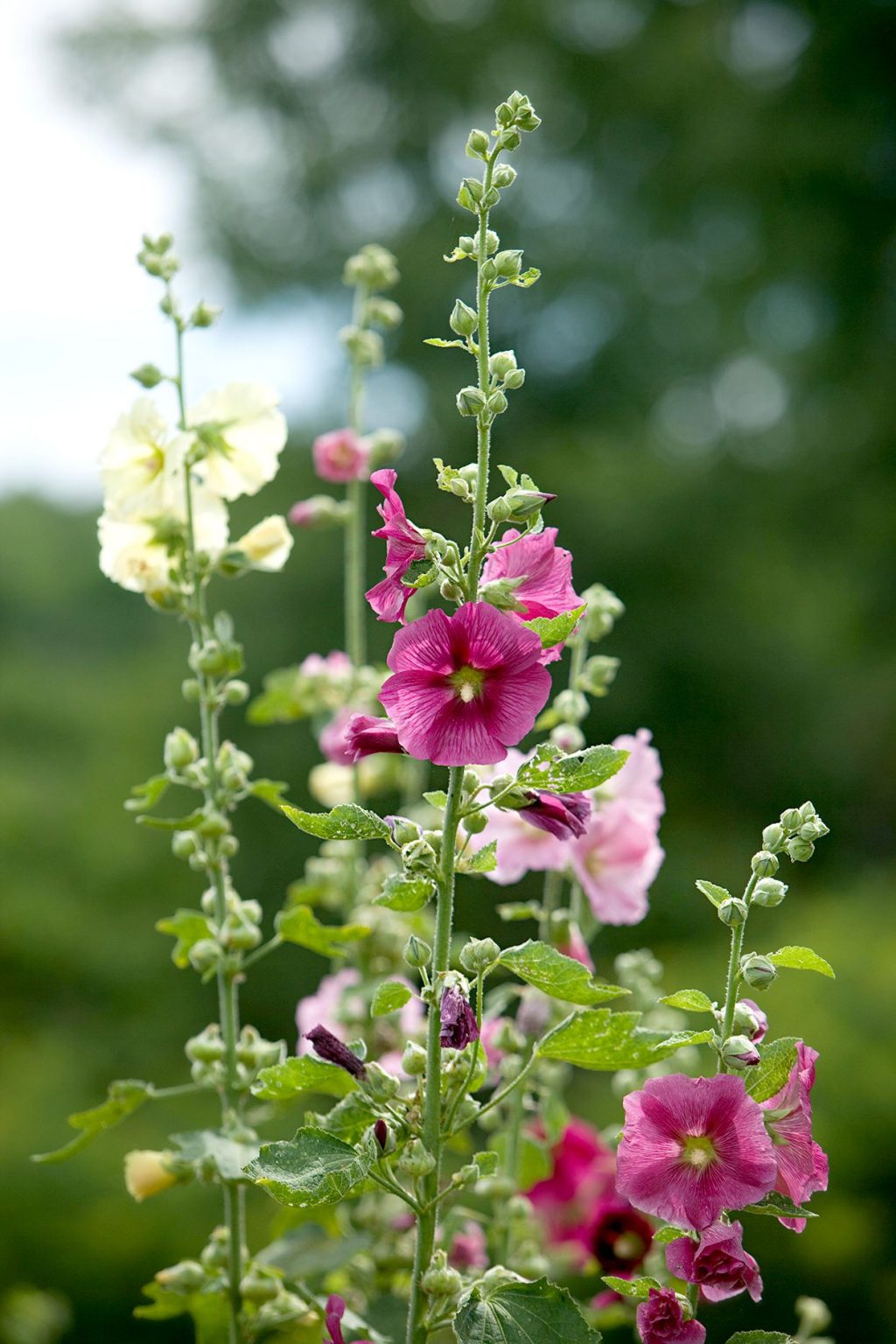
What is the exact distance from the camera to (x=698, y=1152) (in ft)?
1.38

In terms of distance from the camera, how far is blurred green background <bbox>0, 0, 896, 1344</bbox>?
2.50m

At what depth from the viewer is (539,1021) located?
592mm

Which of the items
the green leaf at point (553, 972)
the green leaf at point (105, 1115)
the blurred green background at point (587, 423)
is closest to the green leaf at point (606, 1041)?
the green leaf at point (553, 972)

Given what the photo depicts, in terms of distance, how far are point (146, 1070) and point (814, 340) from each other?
2237mm

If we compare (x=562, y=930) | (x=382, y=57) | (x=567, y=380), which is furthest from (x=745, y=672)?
(x=562, y=930)

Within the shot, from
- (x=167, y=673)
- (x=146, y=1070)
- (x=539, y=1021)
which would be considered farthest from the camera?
(x=167, y=673)

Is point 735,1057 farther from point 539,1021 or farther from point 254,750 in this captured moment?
point 254,750

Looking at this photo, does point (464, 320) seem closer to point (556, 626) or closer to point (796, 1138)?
point (556, 626)

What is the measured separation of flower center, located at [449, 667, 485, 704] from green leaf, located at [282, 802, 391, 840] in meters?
0.05

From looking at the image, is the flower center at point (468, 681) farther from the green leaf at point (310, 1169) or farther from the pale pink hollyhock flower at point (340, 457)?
the pale pink hollyhock flower at point (340, 457)

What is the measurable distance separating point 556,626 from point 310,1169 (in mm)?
187

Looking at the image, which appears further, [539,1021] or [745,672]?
[745,672]

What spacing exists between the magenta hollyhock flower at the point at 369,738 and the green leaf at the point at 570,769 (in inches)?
1.8

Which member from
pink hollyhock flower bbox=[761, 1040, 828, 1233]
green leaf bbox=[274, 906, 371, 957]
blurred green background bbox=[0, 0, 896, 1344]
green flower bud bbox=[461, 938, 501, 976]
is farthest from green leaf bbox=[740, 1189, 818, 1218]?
blurred green background bbox=[0, 0, 896, 1344]
